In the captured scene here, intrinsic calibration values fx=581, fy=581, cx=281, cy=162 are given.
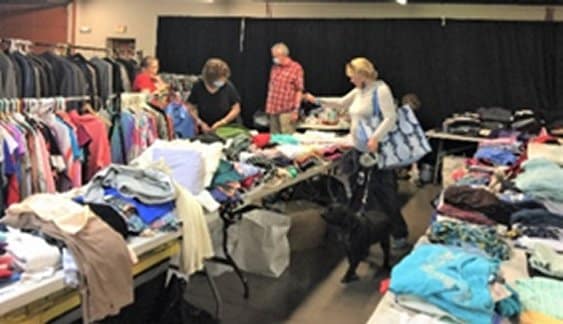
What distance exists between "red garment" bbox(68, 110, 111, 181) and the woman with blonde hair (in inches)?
72.9

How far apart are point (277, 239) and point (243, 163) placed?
64 cm

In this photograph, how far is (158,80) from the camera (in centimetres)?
746

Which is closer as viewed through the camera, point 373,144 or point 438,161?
point 373,144

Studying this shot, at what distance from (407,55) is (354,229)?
203 inches

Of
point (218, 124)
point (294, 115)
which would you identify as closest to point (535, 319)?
point (218, 124)

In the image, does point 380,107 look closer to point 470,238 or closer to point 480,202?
point 480,202

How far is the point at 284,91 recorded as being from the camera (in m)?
7.82

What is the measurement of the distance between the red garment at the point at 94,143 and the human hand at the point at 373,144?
75.1 inches

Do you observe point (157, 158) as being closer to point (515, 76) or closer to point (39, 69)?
point (39, 69)

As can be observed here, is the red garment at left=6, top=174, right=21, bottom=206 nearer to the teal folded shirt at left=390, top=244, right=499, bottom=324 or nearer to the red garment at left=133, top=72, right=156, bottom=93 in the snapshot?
the teal folded shirt at left=390, top=244, right=499, bottom=324

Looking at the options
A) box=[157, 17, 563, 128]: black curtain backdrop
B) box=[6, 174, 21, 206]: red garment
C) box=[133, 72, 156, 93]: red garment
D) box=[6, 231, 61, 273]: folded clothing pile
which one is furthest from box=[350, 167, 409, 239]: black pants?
box=[157, 17, 563, 128]: black curtain backdrop

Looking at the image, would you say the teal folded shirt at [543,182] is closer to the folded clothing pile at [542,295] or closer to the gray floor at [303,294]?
the folded clothing pile at [542,295]

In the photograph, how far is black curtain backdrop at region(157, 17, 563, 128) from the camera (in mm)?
7902

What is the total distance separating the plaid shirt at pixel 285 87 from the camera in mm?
7746
